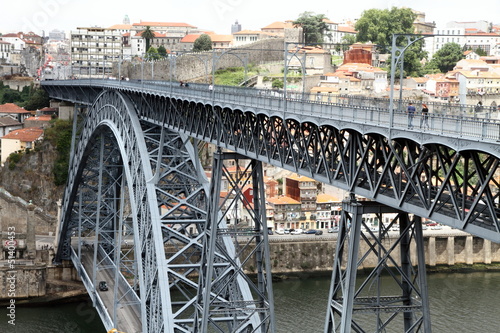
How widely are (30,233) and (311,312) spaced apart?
57.8ft

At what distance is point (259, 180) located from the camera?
86.5 feet

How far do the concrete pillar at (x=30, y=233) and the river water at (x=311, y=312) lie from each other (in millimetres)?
5236

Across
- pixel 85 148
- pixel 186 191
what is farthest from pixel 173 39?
pixel 186 191

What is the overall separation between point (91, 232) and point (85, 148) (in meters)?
14.9

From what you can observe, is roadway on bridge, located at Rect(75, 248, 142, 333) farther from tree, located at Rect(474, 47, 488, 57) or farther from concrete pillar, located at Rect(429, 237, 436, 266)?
tree, located at Rect(474, 47, 488, 57)

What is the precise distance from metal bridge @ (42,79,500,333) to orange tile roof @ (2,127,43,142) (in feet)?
67.2

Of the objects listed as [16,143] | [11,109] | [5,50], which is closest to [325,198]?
[16,143]

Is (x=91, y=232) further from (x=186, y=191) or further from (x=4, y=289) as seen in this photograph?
(x=186, y=191)

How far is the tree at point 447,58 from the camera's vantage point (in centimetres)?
8575

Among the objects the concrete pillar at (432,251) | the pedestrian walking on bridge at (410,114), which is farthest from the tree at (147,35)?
the pedestrian walking on bridge at (410,114)

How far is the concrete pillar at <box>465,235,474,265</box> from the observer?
63875 millimetres

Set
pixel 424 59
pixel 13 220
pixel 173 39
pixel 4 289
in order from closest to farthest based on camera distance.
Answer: pixel 4 289 → pixel 13 220 → pixel 424 59 → pixel 173 39

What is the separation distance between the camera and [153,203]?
31.4m

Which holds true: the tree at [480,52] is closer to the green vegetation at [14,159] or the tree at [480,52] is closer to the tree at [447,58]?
the tree at [447,58]
